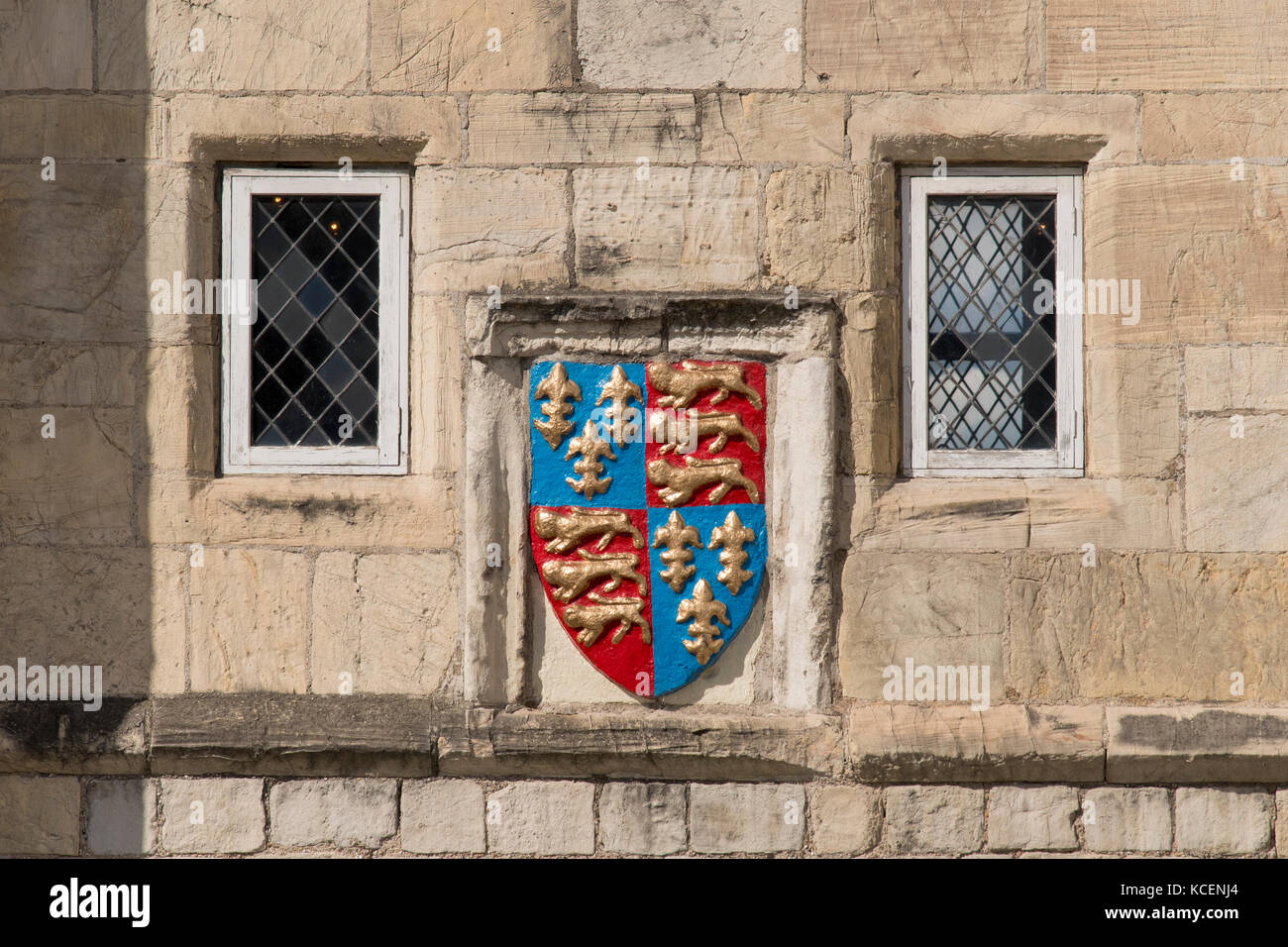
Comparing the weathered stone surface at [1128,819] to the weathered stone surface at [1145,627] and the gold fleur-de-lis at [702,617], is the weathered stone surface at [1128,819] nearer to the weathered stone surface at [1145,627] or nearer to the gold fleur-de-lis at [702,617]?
the weathered stone surface at [1145,627]

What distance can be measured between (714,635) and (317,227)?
6.08 ft

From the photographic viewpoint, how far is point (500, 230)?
364cm

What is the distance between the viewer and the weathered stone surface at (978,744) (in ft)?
11.4

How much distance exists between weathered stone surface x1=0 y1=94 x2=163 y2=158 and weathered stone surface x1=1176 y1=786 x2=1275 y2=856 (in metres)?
3.87

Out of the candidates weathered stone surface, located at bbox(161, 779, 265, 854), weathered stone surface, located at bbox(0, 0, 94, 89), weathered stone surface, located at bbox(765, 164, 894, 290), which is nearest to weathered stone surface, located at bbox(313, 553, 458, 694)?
weathered stone surface, located at bbox(161, 779, 265, 854)

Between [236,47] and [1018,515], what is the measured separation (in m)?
2.91

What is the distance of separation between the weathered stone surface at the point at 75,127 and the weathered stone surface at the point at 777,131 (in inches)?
70.3

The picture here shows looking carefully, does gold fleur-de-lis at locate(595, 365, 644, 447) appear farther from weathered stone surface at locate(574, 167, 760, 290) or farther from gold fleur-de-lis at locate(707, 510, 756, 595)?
gold fleur-de-lis at locate(707, 510, 756, 595)

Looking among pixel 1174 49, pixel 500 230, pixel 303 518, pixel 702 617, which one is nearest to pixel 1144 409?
pixel 1174 49

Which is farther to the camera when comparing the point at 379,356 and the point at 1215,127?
the point at 379,356

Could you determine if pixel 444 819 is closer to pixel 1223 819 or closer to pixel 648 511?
pixel 648 511

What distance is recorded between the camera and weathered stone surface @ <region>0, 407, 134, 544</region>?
144 inches

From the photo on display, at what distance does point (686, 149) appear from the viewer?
11.9 ft

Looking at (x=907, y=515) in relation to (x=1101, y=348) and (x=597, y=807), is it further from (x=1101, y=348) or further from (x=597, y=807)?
(x=597, y=807)
